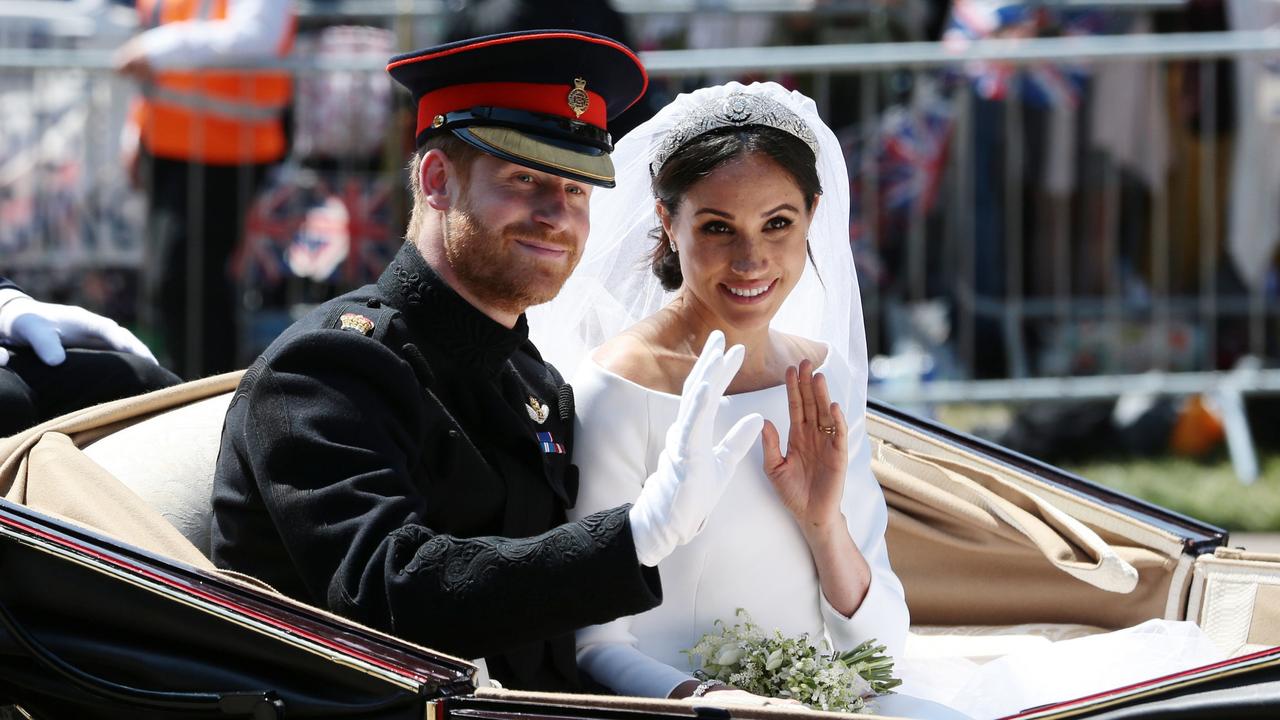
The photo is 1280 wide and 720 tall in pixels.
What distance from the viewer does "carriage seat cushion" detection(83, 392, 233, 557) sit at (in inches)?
107

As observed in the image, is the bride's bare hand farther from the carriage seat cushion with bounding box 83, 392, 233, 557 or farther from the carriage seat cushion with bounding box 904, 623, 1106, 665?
the carriage seat cushion with bounding box 83, 392, 233, 557

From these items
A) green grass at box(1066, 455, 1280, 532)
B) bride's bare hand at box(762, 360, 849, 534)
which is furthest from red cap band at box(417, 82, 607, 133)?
green grass at box(1066, 455, 1280, 532)

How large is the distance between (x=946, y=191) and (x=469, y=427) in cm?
473

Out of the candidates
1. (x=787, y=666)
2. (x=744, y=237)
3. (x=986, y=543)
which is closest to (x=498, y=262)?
(x=744, y=237)

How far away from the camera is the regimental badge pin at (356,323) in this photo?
2.46m

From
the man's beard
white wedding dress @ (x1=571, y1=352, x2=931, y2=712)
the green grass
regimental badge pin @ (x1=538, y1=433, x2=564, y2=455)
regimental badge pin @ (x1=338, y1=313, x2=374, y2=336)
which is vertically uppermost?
the man's beard

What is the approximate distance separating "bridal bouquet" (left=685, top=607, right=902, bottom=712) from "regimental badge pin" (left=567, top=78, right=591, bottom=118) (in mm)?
849

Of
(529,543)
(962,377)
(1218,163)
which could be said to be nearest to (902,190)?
(962,377)

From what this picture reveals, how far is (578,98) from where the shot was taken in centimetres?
261

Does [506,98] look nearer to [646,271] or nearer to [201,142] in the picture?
[646,271]

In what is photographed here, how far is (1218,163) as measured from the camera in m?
7.19

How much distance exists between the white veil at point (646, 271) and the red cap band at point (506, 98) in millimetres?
345

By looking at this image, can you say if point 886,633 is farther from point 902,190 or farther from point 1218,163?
point 1218,163

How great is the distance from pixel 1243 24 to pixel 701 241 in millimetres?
4892
